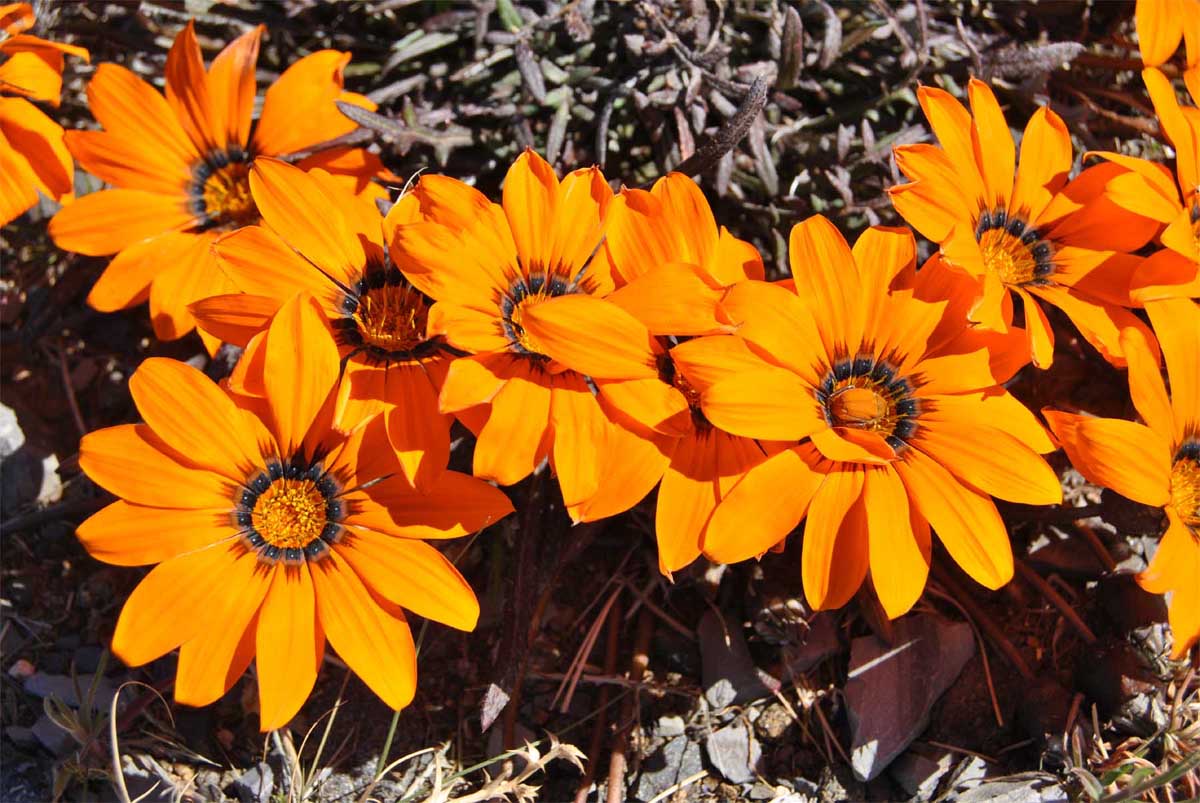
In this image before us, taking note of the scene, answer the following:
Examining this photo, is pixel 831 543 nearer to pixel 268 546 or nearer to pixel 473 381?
pixel 473 381

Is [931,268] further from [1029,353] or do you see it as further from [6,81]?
[6,81]

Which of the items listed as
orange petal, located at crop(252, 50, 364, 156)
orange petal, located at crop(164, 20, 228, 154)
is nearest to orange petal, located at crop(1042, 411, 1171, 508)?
orange petal, located at crop(252, 50, 364, 156)

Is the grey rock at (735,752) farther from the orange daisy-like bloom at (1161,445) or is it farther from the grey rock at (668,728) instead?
the orange daisy-like bloom at (1161,445)

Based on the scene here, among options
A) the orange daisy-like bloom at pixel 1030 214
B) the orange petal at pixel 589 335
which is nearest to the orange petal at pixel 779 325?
the orange petal at pixel 589 335

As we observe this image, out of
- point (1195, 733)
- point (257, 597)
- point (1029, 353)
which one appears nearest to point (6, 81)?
Answer: point (257, 597)

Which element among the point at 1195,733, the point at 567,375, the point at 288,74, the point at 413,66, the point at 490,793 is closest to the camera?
the point at 567,375
